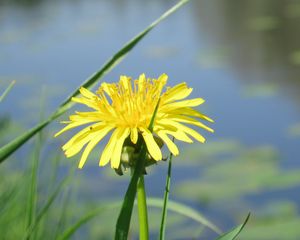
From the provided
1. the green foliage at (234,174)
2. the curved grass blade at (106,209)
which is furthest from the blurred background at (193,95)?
the curved grass blade at (106,209)

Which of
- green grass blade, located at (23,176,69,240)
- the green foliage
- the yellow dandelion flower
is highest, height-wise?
the green foliage

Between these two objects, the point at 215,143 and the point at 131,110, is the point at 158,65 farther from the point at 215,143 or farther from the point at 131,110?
the point at 131,110

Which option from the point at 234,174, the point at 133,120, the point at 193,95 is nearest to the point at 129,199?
the point at 133,120

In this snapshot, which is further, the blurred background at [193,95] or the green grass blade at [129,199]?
the blurred background at [193,95]

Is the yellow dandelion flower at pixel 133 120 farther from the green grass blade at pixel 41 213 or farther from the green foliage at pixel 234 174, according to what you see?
the green foliage at pixel 234 174

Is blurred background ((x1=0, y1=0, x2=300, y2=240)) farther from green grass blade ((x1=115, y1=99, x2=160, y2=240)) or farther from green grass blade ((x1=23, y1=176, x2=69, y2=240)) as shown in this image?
green grass blade ((x1=115, y1=99, x2=160, y2=240))

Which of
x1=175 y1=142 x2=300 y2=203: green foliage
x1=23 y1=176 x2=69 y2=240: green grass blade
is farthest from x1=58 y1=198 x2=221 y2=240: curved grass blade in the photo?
x1=175 y1=142 x2=300 y2=203: green foliage
